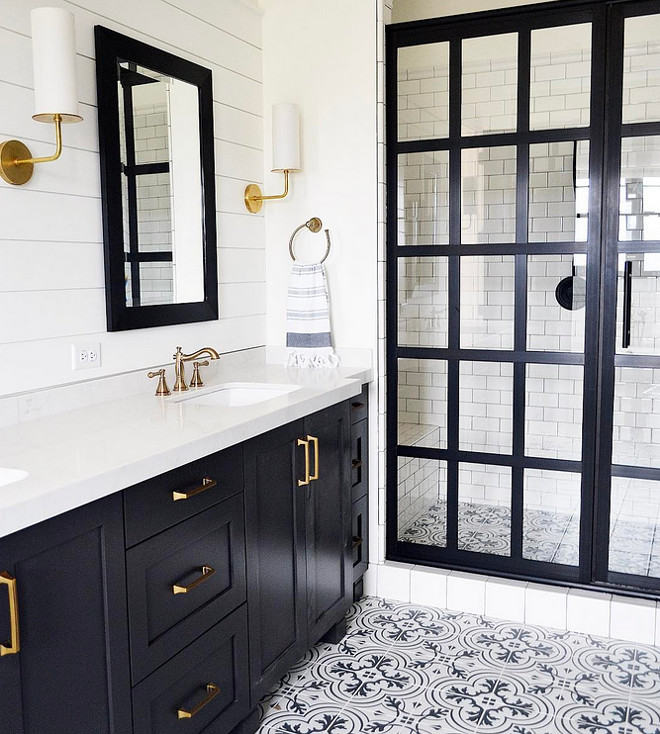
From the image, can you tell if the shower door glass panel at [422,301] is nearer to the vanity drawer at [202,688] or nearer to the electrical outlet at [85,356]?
the electrical outlet at [85,356]

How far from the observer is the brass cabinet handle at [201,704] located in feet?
6.40

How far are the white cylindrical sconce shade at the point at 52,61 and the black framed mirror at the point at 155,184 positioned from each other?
37 centimetres

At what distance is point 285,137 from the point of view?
3123 millimetres

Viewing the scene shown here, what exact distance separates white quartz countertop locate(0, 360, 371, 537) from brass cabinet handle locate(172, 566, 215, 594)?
0.30 meters

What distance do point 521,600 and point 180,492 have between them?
67.7 inches

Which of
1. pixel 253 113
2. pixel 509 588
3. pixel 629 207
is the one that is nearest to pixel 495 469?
pixel 509 588

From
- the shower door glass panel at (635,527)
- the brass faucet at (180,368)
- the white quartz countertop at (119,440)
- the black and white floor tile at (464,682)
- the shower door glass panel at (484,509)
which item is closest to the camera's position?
the white quartz countertop at (119,440)

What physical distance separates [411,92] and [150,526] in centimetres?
215

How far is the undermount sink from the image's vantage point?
111 inches

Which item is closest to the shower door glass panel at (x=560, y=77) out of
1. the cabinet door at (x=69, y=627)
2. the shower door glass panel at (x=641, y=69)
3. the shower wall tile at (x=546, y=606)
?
the shower door glass panel at (x=641, y=69)

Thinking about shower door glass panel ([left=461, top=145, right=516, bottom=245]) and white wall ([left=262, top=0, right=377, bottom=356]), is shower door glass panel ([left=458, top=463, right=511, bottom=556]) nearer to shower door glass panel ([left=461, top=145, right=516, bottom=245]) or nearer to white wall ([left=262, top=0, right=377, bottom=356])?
white wall ([left=262, top=0, right=377, bottom=356])

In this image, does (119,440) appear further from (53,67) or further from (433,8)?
(433,8)

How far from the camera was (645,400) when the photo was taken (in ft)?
9.68

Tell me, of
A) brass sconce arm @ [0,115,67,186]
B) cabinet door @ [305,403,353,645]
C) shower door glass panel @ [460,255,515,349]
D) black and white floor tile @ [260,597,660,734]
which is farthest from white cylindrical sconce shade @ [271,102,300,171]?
black and white floor tile @ [260,597,660,734]
